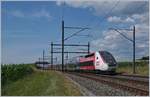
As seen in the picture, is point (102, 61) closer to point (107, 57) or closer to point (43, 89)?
point (107, 57)

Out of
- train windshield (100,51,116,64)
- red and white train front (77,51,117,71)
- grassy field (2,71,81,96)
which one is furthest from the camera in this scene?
train windshield (100,51,116,64)

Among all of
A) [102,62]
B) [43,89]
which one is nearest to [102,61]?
[102,62]

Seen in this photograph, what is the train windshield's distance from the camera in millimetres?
42128

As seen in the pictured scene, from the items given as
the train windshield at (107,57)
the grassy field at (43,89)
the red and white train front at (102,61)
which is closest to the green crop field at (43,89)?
the grassy field at (43,89)

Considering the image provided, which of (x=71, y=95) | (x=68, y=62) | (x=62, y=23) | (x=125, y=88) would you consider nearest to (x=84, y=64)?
(x=62, y=23)

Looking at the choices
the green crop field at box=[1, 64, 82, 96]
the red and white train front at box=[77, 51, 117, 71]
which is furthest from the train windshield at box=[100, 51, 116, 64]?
the green crop field at box=[1, 64, 82, 96]

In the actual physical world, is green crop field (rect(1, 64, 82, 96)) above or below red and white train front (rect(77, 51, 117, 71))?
below

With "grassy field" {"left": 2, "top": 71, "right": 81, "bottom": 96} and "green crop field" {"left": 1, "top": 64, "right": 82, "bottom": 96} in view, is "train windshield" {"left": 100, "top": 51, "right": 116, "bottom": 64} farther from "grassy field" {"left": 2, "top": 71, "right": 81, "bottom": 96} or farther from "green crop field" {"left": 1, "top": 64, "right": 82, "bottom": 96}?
"grassy field" {"left": 2, "top": 71, "right": 81, "bottom": 96}

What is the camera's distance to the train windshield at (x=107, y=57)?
42.1 meters

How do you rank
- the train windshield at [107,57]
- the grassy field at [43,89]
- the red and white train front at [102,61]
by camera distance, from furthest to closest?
the train windshield at [107,57]
the red and white train front at [102,61]
the grassy field at [43,89]

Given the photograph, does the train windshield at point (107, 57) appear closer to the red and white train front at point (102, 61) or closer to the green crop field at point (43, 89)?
the red and white train front at point (102, 61)

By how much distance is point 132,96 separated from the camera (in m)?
14.6

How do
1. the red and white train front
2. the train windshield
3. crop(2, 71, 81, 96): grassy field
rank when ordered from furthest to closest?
the train windshield, the red and white train front, crop(2, 71, 81, 96): grassy field

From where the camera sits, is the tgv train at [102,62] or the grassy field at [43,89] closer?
the grassy field at [43,89]
